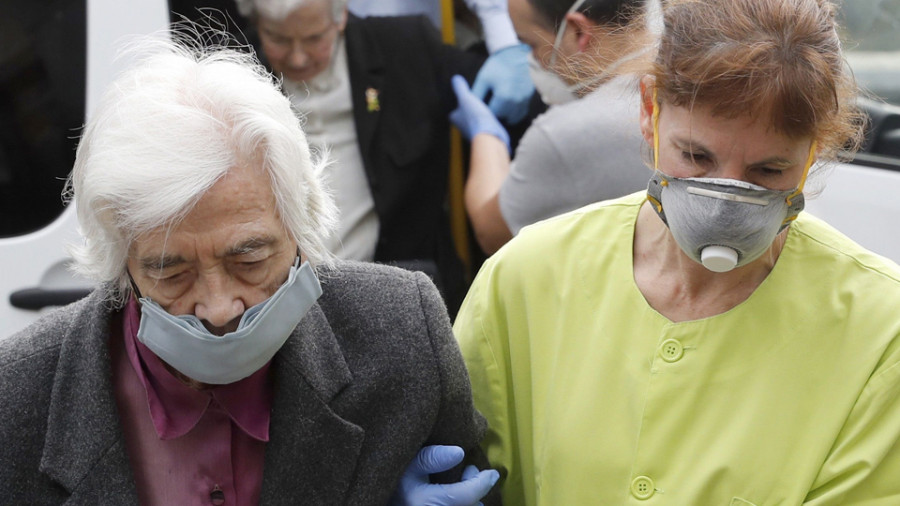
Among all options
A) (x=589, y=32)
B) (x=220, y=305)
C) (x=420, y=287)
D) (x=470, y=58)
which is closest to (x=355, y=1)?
(x=470, y=58)

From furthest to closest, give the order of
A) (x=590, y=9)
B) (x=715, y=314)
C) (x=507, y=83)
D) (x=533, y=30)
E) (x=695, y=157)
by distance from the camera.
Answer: (x=507, y=83) < (x=533, y=30) < (x=590, y=9) < (x=715, y=314) < (x=695, y=157)

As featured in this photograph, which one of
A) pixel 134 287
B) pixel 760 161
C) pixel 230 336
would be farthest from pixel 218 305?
pixel 760 161

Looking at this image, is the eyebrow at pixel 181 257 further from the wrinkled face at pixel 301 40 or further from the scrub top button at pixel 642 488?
the wrinkled face at pixel 301 40

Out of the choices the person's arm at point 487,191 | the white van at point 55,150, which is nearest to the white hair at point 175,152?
the white van at point 55,150

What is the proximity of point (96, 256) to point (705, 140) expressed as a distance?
99 centimetres

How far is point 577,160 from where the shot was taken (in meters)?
2.81

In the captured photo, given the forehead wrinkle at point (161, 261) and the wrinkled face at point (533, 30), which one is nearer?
the forehead wrinkle at point (161, 261)

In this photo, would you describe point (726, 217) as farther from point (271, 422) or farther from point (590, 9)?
point (590, 9)

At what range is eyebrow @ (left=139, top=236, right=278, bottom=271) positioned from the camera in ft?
5.50

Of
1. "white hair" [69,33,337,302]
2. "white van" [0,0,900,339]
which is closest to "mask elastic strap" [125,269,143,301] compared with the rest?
"white hair" [69,33,337,302]

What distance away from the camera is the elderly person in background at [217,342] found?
1.68 meters

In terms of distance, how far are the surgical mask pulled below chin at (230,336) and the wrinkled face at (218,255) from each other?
0.02 m

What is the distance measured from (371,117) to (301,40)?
1.02 ft

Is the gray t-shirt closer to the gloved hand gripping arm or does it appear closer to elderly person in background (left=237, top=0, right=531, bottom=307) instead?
elderly person in background (left=237, top=0, right=531, bottom=307)
